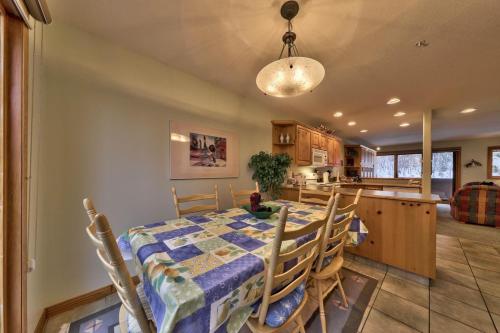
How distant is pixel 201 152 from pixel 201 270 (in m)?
1.73

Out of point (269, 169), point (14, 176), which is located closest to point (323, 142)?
point (269, 169)

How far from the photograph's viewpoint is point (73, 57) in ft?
4.98

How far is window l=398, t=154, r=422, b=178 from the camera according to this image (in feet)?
23.6

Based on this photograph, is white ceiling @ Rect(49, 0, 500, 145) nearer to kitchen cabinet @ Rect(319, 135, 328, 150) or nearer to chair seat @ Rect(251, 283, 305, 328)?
kitchen cabinet @ Rect(319, 135, 328, 150)

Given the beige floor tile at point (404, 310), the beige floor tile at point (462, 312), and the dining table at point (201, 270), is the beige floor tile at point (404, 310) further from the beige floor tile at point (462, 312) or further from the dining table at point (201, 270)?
the dining table at point (201, 270)

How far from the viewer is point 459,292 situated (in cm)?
171

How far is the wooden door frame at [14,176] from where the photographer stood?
3.12ft

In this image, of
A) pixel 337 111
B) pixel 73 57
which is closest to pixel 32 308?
pixel 73 57

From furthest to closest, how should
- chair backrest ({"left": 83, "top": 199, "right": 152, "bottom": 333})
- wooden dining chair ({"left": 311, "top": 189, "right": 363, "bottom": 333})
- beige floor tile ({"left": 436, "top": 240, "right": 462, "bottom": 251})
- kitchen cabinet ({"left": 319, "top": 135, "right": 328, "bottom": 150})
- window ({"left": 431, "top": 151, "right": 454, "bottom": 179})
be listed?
1. window ({"left": 431, "top": 151, "right": 454, "bottom": 179})
2. kitchen cabinet ({"left": 319, "top": 135, "right": 328, "bottom": 150})
3. beige floor tile ({"left": 436, "top": 240, "right": 462, "bottom": 251})
4. wooden dining chair ({"left": 311, "top": 189, "right": 363, "bottom": 333})
5. chair backrest ({"left": 83, "top": 199, "right": 152, "bottom": 333})

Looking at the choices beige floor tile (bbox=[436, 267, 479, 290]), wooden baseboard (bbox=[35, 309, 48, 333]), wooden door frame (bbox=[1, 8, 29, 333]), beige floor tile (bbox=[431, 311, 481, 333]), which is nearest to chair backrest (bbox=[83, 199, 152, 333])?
wooden door frame (bbox=[1, 8, 29, 333])

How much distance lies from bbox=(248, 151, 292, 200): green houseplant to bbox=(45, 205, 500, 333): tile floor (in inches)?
56.4

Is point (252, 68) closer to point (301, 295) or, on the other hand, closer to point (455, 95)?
point (301, 295)

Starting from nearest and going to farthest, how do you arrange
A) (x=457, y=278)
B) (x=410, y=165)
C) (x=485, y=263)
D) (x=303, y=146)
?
(x=457, y=278), (x=485, y=263), (x=303, y=146), (x=410, y=165)

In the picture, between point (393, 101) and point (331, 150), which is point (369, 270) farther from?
point (331, 150)
